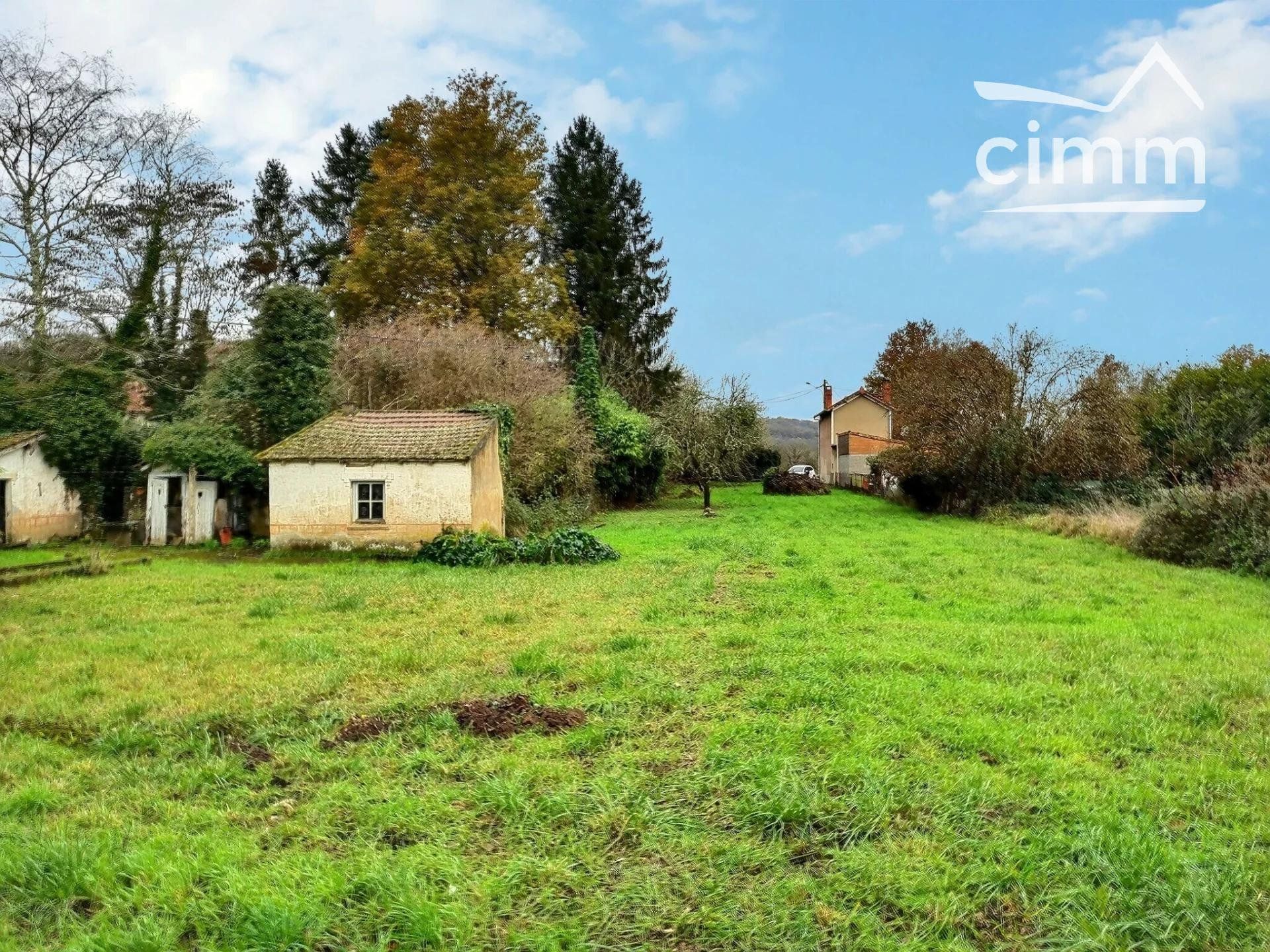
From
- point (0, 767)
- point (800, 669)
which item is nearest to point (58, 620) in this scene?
point (0, 767)

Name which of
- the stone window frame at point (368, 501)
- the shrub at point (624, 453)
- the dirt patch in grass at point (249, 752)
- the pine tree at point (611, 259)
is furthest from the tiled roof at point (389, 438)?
the pine tree at point (611, 259)

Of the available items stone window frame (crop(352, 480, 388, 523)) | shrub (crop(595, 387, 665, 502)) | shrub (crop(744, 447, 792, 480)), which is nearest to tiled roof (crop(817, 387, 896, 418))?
shrub (crop(744, 447, 792, 480))

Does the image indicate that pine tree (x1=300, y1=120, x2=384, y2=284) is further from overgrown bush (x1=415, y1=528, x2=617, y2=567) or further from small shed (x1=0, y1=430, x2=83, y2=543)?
overgrown bush (x1=415, y1=528, x2=617, y2=567)

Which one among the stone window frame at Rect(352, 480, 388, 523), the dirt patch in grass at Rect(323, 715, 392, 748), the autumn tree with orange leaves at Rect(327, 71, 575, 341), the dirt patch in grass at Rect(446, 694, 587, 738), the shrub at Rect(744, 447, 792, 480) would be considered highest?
the autumn tree with orange leaves at Rect(327, 71, 575, 341)

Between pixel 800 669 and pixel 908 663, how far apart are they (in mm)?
1096

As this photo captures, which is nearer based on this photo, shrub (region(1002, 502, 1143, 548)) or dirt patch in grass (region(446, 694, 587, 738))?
dirt patch in grass (region(446, 694, 587, 738))

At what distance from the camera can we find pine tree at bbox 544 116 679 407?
40.3 metres

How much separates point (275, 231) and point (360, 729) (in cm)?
3982

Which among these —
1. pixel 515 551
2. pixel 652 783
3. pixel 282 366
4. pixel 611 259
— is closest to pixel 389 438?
pixel 515 551

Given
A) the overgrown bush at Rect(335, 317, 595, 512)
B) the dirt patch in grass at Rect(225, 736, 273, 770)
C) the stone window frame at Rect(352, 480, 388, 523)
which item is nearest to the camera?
the dirt patch in grass at Rect(225, 736, 273, 770)

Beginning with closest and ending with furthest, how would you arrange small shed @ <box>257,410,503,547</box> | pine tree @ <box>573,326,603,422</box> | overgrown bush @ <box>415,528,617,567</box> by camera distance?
overgrown bush @ <box>415,528,617,567</box>
small shed @ <box>257,410,503,547</box>
pine tree @ <box>573,326,603,422</box>

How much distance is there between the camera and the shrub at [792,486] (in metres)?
41.7

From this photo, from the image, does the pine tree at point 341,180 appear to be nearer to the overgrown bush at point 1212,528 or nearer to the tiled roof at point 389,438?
the tiled roof at point 389,438

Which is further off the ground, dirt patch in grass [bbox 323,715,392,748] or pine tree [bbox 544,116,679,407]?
pine tree [bbox 544,116,679,407]
